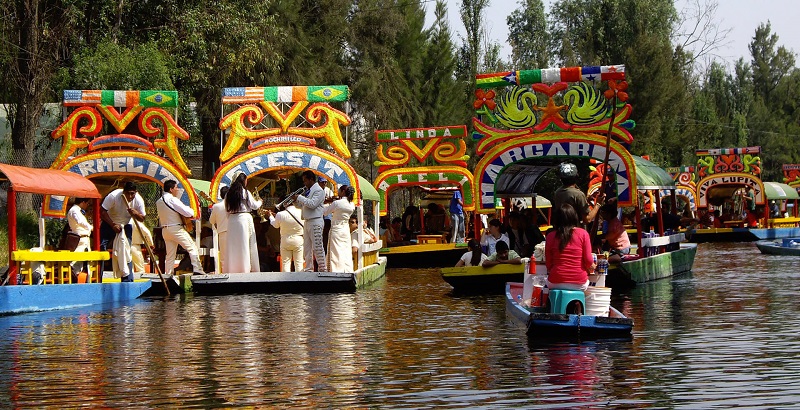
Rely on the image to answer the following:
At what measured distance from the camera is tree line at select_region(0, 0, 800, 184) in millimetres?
28953

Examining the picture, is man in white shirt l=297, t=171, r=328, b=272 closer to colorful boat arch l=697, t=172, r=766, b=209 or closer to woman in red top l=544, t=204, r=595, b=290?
woman in red top l=544, t=204, r=595, b=290

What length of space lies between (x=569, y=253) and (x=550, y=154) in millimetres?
9581

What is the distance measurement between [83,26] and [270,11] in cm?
856

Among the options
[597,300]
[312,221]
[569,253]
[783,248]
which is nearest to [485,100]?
[312,221]

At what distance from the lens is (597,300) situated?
13.2m

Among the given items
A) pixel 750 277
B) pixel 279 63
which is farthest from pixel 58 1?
Answer: pixel 750 277

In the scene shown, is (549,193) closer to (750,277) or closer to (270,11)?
(270,11)

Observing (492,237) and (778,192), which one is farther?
(778,192)

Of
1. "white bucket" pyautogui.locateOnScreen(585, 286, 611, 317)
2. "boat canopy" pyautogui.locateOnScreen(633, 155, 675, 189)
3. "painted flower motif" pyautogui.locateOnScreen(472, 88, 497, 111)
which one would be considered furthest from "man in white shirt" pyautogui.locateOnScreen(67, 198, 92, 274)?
"boat canopy" pyautogui.locateOnScreen(633, 155, 675, 189)

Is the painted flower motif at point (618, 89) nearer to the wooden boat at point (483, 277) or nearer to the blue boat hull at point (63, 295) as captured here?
the wooden boat at point (483, 277)

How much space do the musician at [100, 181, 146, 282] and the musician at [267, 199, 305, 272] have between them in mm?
2297

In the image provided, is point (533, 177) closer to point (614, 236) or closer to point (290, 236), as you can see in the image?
point (614, 236)

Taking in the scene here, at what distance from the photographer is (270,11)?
37938 mm

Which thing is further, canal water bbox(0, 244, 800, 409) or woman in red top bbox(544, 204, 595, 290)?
woman in red top bbox(544, 204, 595, 290)
